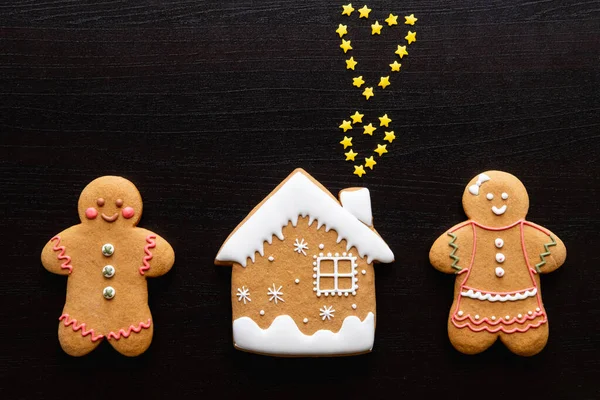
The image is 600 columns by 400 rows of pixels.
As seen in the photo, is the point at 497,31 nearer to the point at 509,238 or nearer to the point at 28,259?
the point at 509,238

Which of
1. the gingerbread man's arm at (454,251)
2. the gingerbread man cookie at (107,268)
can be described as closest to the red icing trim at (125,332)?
the gingerbread man cookie at (107,268)

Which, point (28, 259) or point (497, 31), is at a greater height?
point (497, 31)

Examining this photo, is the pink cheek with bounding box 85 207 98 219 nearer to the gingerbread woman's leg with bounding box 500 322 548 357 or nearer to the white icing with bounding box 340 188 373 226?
the white icing with bounding box 340 188 373 226

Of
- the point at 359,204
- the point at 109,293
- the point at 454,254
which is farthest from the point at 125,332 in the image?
the point at 454,254

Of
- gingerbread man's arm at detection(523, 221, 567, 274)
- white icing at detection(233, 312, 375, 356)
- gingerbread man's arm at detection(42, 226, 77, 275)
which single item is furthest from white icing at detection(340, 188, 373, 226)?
gingerbread man's arm at detection(42, 226, 77, 275)

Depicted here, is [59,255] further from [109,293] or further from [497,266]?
[497,266]

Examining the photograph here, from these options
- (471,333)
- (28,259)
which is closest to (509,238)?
(471,333)
